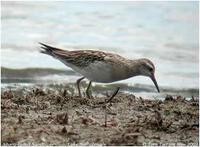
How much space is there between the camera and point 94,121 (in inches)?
345

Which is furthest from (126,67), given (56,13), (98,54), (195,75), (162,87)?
(56,13)

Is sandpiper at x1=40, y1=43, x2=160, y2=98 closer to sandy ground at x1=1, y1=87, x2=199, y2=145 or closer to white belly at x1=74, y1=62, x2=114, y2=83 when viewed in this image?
white belly at x1=74, y1=62, x2=114, y2=83

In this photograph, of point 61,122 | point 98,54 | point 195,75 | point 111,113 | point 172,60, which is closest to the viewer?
point 61,122

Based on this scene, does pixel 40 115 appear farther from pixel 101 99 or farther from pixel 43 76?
pixel 43 76

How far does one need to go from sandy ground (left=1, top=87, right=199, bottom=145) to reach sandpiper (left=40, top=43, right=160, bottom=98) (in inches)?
14.2

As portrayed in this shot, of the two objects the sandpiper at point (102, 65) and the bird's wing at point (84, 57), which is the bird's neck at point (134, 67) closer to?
the sandpiper at point (102, 65)

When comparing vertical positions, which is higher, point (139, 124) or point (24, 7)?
point (24, 7)

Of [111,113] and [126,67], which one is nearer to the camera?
[111,113]

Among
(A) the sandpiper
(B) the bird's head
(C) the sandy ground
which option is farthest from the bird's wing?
(C) the sandy ground

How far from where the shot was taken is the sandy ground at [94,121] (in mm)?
8078

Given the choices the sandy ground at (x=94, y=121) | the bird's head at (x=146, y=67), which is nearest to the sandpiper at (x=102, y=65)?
the bird's head at (x=146, y=67)

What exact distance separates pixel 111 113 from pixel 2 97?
1.57m

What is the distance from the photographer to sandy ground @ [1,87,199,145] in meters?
8.08

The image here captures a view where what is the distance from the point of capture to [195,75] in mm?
→ 14523
